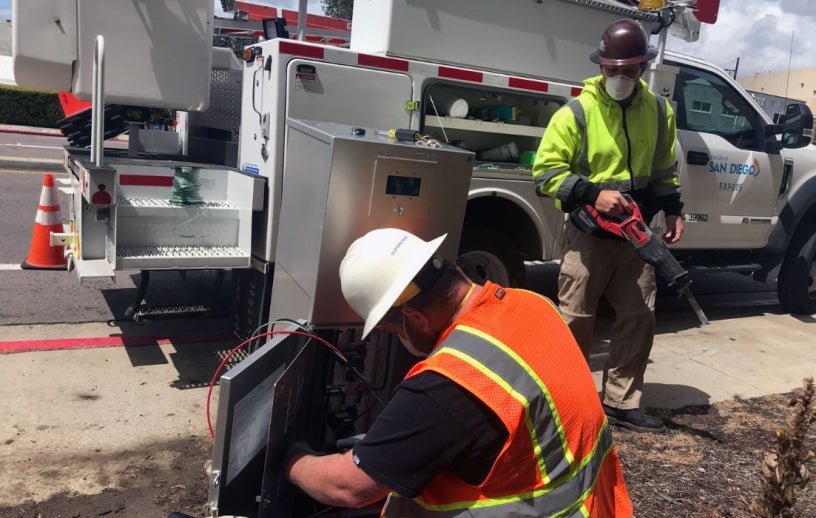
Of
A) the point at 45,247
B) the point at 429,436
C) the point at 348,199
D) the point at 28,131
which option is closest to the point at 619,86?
the point at 348,199

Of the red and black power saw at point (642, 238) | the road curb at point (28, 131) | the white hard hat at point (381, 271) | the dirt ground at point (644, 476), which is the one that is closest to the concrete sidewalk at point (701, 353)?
the dirt ground at point (644, 476)

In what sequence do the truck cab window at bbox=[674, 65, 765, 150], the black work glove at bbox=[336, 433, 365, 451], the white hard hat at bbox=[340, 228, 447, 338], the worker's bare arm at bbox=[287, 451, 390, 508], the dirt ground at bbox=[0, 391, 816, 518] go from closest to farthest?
the worker's bare arm at bbox=[287, 451, 390, 508] < the white hard hat at bbox=[340, 228, 447, 338] < the black work glove at bbox=[336, 433, 365, 451] < the dirt ground at bbox=[0, 391, 816, 518] < the truck cab window at bbox=[674, 65, 765, 150]

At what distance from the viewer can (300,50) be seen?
3.75 metres

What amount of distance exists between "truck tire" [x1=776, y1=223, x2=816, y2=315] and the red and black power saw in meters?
3.87

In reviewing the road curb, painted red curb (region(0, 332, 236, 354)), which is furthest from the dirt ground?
the road curb

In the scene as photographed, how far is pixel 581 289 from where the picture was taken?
3680mm

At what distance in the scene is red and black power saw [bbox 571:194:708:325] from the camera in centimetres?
334

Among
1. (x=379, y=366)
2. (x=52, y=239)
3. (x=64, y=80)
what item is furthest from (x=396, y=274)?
(x=52, y=239)

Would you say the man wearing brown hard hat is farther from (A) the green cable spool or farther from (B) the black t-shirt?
(B) the black t-shirt

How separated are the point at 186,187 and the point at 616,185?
7.86ft

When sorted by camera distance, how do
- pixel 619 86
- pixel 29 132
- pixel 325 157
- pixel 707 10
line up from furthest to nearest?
pixel 29 132 → pixel 707 10 → pixel 619 86 → pixel 325 157

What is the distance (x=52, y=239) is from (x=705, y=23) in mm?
4901

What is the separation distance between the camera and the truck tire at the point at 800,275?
6586mm

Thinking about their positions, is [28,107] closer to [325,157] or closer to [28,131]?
[28,131]
